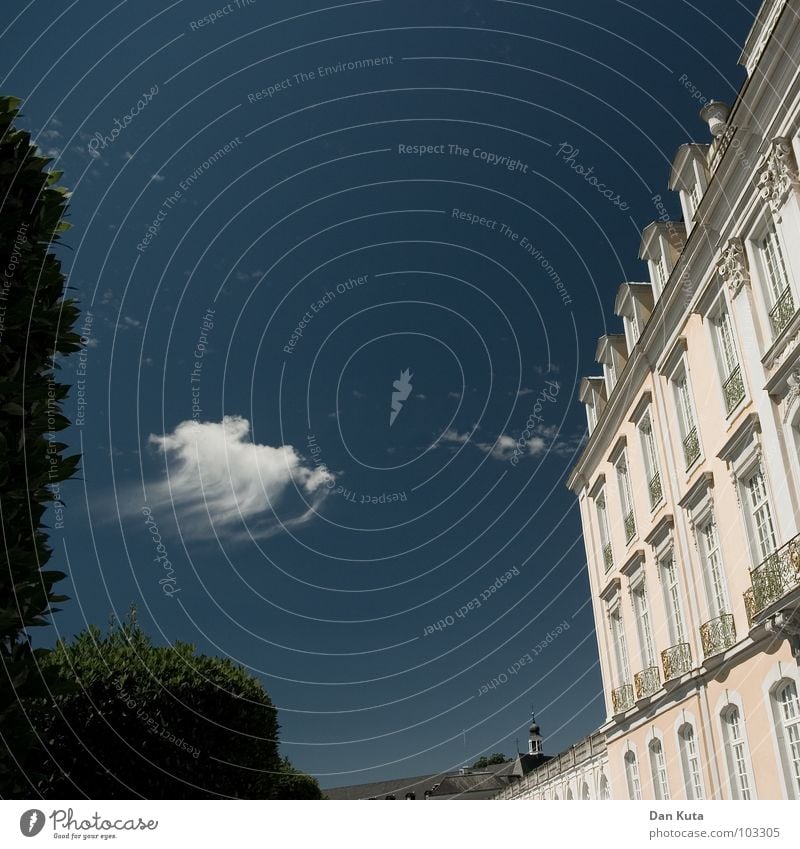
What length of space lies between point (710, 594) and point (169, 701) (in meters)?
14.6

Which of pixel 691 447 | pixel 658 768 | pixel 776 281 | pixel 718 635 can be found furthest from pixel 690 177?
pixel 658 768

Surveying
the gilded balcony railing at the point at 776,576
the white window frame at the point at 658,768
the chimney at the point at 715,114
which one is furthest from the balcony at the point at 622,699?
the chimney at the point at 715,114

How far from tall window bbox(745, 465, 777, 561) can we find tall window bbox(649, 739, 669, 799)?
720 centimetres

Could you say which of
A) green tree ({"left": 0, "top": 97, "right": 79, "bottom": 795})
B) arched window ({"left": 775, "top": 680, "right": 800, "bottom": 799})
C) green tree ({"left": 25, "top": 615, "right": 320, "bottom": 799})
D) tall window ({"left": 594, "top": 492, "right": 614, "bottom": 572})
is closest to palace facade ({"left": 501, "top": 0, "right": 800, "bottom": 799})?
arched window ({"left": 775, "top": 680, "right": 800, "bottom": 799})

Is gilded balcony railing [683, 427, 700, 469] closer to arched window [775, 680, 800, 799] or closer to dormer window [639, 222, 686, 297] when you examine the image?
dormer window [639, 222, 686, 297]

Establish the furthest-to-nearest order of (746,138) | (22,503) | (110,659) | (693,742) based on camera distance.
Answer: (110,659), (693,742), (746,138), (22,503)

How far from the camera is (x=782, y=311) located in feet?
43.8

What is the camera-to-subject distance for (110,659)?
851 inches

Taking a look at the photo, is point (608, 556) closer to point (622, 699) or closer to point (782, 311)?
point (622, 699)

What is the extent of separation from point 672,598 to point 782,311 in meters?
8.84

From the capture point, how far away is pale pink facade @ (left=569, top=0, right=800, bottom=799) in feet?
42.9
